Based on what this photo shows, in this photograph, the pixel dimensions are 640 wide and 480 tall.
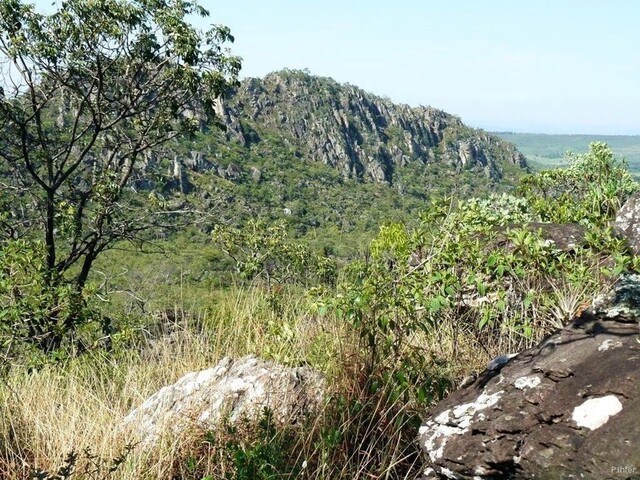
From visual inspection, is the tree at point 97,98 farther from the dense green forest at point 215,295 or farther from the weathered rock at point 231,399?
the weathered rock at point 231,399

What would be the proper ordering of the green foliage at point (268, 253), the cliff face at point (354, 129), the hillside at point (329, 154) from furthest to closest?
the cliff face at point (354, 129)
the hillside at point (329, 154)
the green foliage at point (268, 253)

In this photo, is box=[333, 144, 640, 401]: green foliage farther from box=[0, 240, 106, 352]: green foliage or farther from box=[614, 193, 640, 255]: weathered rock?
box=[0, 240, 106, 352]: green foliage

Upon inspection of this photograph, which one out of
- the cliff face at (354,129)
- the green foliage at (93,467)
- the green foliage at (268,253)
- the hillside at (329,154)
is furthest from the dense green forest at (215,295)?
the cliff face at (354,129)

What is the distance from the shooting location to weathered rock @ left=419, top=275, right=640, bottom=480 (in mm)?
1932

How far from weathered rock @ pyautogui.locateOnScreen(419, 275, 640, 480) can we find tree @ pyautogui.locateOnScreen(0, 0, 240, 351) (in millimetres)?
6899

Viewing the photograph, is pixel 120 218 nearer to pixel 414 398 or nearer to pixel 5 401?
pixel 5 401

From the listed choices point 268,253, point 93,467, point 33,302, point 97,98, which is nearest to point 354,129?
point 268,253

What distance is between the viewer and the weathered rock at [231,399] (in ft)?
9.31

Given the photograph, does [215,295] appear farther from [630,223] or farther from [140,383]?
[630,223]

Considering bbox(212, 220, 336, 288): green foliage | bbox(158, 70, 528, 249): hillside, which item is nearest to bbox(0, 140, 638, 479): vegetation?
bbox(212, 220, 336, 288): green foliage

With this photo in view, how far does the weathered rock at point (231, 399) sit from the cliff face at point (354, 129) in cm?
12387

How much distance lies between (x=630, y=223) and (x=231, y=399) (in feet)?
8.81

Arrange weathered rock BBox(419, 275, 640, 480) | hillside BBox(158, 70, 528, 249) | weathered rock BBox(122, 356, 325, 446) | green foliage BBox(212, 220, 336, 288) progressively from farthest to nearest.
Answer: hillside BBox(158, 70, 528, 249) < green foliage BBox(212, 220, 336, 288) < weathered rock BBox(122, 356, 325, 446) < weathered rock BBox(419, 275, 640, 480)

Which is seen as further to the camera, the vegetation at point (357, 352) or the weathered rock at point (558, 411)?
the vegetation at point (357, 352)
